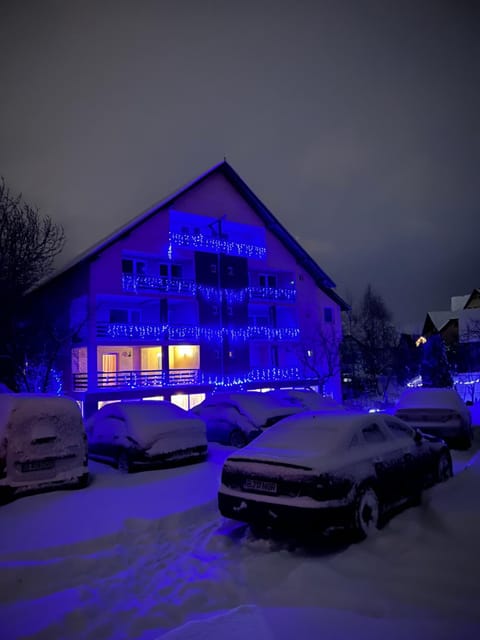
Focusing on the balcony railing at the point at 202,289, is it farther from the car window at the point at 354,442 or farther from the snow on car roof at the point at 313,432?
the car window at the point at 354,442

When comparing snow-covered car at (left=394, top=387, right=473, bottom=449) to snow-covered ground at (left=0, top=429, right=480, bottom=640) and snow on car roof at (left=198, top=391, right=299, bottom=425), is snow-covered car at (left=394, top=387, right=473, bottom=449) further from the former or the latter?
snow-covered ground at (left=0, top=429, right=480, bottom=640)

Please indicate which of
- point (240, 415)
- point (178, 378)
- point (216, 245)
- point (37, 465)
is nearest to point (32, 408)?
point (37, 465)

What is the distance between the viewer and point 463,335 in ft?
155

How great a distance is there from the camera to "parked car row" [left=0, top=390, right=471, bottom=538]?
556 cm

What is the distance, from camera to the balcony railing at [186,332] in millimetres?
23922

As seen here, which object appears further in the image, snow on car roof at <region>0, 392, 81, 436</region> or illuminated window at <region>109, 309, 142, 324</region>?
illuminated window at <region>109, 309, 142, 324</region>

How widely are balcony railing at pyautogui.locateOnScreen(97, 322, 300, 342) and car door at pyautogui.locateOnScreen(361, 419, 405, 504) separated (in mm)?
18787

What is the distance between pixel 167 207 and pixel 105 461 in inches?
713

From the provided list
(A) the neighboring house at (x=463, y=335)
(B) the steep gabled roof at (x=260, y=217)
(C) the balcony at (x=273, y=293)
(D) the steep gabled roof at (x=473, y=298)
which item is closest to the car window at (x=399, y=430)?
(B) the steep gabled roof at (x=260, y=217)

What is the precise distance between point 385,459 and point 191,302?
861 inches

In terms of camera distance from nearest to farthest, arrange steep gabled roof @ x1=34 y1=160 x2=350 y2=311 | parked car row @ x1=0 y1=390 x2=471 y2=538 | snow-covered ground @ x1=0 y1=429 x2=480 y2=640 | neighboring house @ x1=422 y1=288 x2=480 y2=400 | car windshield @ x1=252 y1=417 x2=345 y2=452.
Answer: snow-covered ground @ x1=0 y1=429 x2=480 y2=640 < parked car row @ x1=0 y1=390 x2=471 y2=538 < car windshield @ x1=252 y1=417 x2=345 y2=452 < steep gabled roof @ x1=34 y1=160 x2=350 y2=311 < neighboring house @ x1=422 y1=288 x2=480 y2=400

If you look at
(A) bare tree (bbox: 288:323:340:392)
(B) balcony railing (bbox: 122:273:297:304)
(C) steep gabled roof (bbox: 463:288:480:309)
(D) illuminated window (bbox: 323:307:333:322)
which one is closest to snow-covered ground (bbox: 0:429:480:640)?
(B) balcony railing (bbox: 122:273:297:304)

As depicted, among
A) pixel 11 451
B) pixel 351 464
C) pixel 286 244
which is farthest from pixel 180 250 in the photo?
pixel 351 464

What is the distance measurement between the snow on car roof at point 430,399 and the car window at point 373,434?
7.15m
